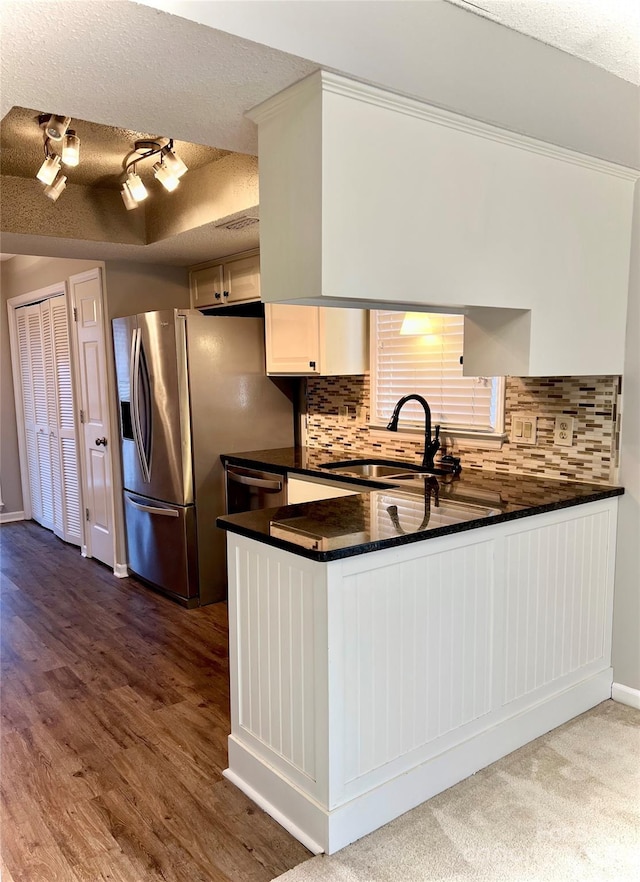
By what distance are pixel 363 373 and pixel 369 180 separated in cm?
199

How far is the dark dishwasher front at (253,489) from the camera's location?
3471 mm

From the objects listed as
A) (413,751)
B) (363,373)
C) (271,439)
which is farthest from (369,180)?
(271,439)

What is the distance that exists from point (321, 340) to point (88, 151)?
4.78 ft

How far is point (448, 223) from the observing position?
188 centimetres

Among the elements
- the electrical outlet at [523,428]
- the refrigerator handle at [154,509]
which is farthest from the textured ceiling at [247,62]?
the refrigerator handle at [154,509]

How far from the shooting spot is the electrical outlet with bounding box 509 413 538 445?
110 inches

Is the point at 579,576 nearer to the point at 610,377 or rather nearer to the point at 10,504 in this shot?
the point at 610,377

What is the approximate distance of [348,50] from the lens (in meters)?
1.52

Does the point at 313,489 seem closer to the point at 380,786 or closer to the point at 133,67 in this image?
the point at 380,786

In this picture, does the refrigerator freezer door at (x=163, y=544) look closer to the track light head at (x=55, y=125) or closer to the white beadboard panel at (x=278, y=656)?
the white beadboard panel at (x=278, y=656)

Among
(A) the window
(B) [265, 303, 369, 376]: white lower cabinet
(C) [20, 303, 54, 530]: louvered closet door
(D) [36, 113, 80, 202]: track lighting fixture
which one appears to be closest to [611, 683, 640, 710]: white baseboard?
(A) the window

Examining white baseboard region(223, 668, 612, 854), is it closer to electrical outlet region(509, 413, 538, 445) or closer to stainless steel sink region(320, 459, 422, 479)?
electrical outlet region(509, 413, 538, 445)

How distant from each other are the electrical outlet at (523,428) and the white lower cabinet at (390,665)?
0.48 meters

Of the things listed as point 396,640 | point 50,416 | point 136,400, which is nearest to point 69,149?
point 136,400
